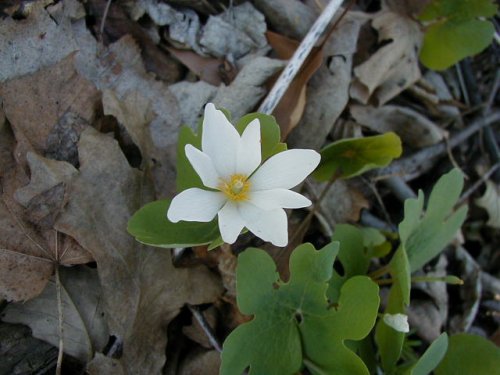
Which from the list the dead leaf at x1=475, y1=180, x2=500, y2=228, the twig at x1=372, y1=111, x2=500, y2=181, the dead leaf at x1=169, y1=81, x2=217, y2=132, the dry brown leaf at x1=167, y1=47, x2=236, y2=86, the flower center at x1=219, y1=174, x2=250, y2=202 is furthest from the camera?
the dead leaf at x1=475, y1=180, x2=500, y2=228

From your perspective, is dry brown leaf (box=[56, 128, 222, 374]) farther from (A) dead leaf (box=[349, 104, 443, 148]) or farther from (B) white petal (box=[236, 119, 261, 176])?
(A) dead leaf (box=[349, 104, 443, 148])

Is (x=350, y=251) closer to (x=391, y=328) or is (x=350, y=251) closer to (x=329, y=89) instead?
(x=391, y=328)

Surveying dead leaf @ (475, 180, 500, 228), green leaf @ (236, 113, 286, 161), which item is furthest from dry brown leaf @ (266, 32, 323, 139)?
dead leaf @ (475, 180, 500, 228)

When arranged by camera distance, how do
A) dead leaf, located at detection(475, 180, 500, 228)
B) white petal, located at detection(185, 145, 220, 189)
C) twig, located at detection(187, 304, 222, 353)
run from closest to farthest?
white petal, located at detection(185, 145, 220, 189) → twig, located at detection(187, 304, 222, 353) → dead leaf, located at detection(475, 180, 500, 228)

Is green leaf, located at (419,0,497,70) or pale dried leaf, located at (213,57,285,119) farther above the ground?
green leaf, located at (419,0,497,70)

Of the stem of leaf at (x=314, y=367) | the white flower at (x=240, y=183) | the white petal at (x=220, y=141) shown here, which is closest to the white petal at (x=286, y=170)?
the white flower at (x=240, y=183)

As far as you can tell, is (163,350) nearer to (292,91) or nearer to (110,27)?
(292,91)

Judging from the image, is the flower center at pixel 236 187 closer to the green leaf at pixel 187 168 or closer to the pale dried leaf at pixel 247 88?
the green leaf at pixel 187 168

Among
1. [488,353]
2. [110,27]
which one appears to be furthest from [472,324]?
[110,27]
